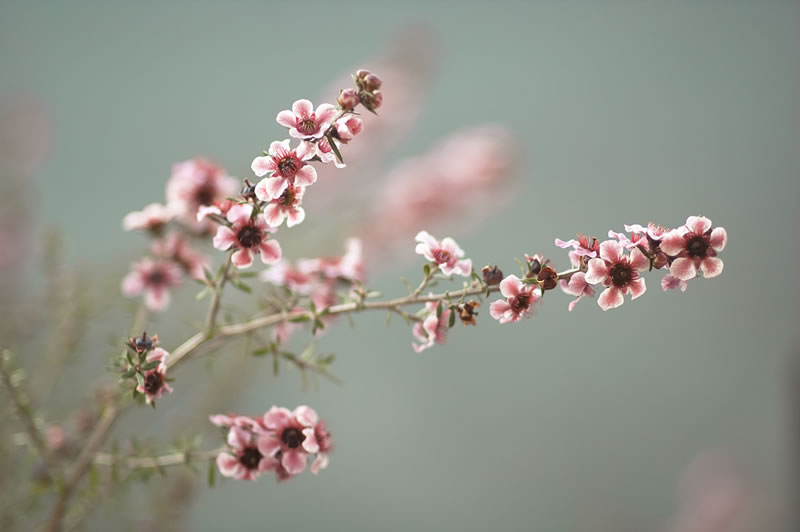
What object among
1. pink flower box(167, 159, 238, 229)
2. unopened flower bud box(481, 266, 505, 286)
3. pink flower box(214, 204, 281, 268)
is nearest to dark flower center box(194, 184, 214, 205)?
pink flower box(167, 159, 238, 229)

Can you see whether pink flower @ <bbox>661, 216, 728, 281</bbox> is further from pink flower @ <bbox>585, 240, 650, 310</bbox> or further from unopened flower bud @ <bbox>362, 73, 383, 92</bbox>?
unopened flower bud @ <bbox>362, 73, 383, 92</bbox>

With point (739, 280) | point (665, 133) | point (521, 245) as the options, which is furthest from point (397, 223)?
point (739, 280)

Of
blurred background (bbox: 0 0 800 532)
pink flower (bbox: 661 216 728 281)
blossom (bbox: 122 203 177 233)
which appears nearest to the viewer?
pink flower (bbox: 661 216 728 281)

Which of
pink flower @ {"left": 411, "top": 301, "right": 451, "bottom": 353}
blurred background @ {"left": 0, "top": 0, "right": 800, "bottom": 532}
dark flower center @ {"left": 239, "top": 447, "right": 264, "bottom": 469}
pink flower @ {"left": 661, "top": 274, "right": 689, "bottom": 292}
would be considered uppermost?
blurred background @ {"left": 0, "top": 0, "right": 800, "bottom": 532}

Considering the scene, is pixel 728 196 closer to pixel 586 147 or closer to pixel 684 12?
pixel 586 147

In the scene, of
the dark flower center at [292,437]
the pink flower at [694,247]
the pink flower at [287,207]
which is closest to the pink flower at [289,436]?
the dark flower center at [292,437]

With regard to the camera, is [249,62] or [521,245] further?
[521,245]

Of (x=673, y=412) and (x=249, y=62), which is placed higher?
(x=249, y=62)

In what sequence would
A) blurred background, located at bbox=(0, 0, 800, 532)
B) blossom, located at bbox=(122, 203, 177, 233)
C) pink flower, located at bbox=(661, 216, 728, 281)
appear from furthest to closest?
blurred background, located at bbox=(0, 0, 800, 532) → blossom, located at bbox=(122, 203, 177, 233) → pink flower, located at bbox=(661, 216, 728, 281)
